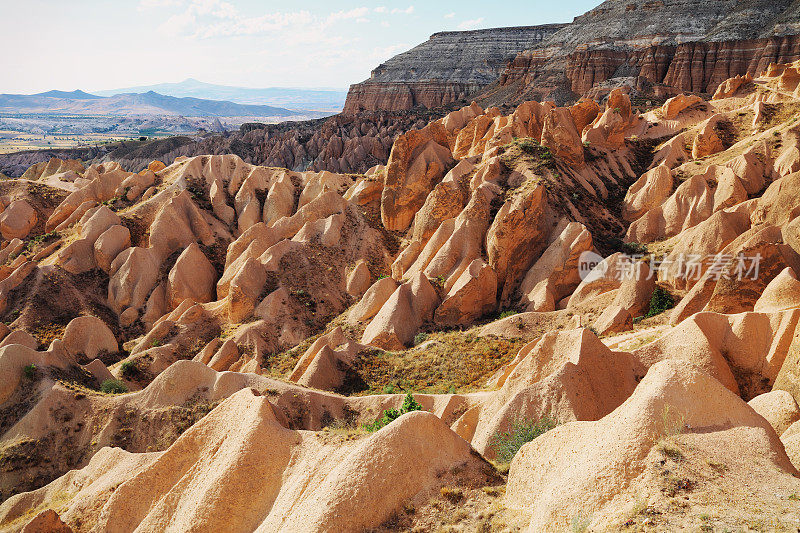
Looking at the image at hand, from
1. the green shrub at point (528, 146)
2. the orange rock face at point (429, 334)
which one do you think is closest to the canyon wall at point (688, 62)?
the orange rock face at point (429, 334)

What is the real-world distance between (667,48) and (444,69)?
7266 centimetres

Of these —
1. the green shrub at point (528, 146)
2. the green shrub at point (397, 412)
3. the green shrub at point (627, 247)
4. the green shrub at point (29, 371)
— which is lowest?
the green shrub at point (397, 412)

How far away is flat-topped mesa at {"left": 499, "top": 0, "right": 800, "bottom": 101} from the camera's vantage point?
9031cm

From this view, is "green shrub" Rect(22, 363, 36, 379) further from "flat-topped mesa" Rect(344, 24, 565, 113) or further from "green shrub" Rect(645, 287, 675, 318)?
"flat-topped mesa" Rect(344, 24, 565, 113)

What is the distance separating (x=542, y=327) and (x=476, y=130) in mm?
34589

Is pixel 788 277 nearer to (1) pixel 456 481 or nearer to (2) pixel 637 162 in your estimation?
(1) pixel 456 481

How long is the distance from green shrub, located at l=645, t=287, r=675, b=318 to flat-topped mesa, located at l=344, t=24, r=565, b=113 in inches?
4939

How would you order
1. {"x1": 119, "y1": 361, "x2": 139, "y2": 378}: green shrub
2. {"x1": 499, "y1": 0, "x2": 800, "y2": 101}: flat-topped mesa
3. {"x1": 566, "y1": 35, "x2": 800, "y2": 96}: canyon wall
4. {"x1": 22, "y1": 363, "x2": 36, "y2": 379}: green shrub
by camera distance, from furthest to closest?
{"x1": 499, "y1": 0, "x2": 800, "y2": 101}: flat-topped mesa
{"x1": 566, "y1": 35, "x2": 800, "y2": 96}: canyon wall
{"x1": 119, "y1": 361, "x2": 139, "y2": 378}: green shrub
{"x1": 22, "y1": 363, "x2": 36, "y2": 379}: green shrub

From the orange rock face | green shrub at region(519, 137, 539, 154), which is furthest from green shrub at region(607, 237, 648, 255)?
green shrub at region(519, 137, 539, 154)

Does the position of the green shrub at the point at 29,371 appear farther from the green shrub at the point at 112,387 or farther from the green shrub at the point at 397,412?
the green shrub at the point at 397,412

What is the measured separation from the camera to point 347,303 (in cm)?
3878

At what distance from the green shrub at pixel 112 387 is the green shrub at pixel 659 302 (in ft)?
88.0

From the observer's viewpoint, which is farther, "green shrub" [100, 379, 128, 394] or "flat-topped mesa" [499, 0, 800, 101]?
"flat-topped mesa" [499, 0, 800, 101]

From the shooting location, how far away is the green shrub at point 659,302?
27031 mm
